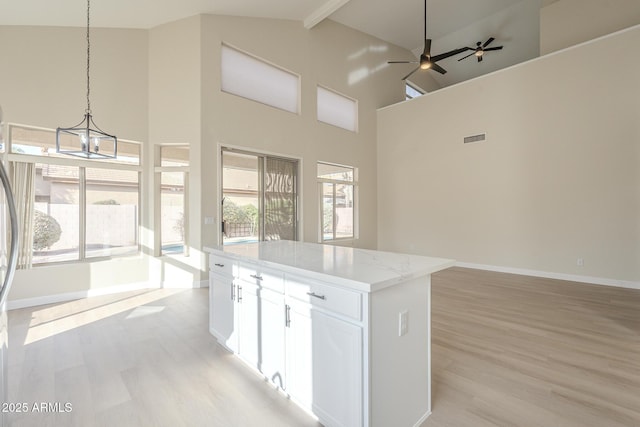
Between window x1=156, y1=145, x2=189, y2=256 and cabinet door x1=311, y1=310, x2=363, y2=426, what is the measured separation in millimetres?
4056

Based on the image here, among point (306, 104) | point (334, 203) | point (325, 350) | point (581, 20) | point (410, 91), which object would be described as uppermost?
point (410, 91)

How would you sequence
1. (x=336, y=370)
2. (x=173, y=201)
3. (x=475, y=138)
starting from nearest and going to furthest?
(x=336, y=370) < (x=173, y=201) < (x=475, y=138)

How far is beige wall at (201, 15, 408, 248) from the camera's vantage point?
480cm

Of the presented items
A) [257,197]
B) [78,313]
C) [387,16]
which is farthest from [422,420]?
[387,16]

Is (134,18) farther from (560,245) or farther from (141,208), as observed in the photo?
(560,245)

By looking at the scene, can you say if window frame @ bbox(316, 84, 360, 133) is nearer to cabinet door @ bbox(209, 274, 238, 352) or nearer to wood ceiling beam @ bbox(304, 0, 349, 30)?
wood ceiling beam @ bbox(304, 0, 349, 30)

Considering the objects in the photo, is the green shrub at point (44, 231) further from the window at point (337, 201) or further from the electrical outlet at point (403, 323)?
the electrical outlet at point (403, 323)

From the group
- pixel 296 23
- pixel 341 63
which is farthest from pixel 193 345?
pixel 341 63

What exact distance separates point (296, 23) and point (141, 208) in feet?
15.7

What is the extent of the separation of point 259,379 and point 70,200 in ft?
13.3

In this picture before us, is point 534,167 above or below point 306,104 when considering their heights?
below

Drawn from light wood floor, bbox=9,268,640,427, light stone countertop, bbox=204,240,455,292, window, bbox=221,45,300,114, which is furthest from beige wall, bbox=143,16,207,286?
light stone countertop, bbox=204,240,455,292

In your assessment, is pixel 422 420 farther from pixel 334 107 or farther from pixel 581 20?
pixel 581 20

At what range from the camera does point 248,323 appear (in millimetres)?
2207
